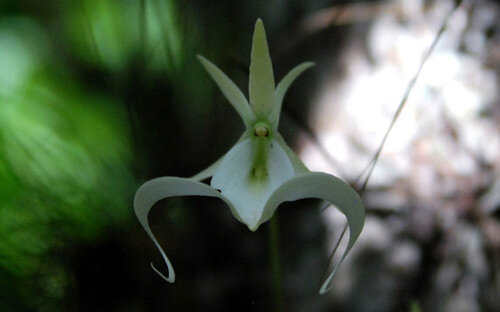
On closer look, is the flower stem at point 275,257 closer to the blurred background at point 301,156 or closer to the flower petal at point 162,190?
the flower petal at point 162,190

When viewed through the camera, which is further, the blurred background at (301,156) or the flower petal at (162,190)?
the blurred background at (301,156)

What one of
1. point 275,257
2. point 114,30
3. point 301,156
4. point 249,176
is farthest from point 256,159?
point 114,30

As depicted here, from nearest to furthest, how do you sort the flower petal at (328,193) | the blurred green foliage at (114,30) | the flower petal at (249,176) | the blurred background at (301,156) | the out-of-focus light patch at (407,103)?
the flower petal at (328,193)
the flower petal at (249,176)
the blurred background at (301,156)
the out-of-focus light patch at (407,103)
the blurred green foliage at (114,30)

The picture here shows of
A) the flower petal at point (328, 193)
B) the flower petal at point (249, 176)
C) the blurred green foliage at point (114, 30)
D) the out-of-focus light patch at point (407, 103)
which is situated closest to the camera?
the flower petal at point (328, 193)

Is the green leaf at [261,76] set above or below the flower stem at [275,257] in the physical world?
above

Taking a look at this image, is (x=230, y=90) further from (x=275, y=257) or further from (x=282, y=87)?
(x=275, y=257)

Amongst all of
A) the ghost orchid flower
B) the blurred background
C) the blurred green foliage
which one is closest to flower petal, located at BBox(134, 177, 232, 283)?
the ghost orchid flower

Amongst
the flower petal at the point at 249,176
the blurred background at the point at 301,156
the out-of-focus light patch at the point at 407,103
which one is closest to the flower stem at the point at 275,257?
the flower petal at the point at 249,176
